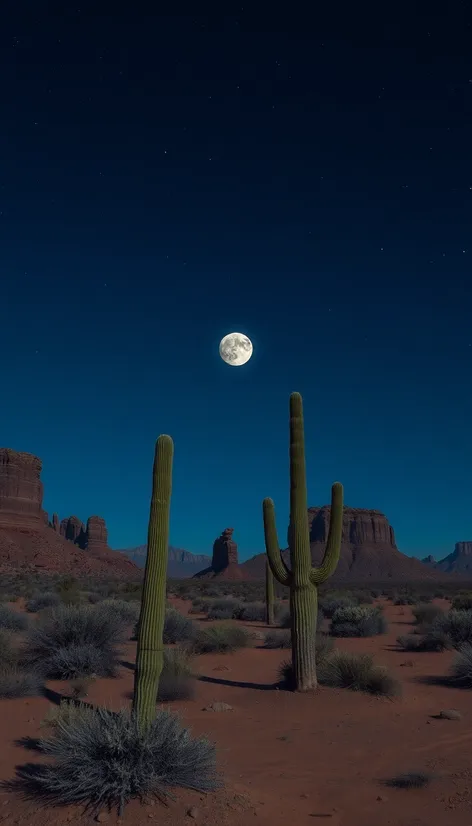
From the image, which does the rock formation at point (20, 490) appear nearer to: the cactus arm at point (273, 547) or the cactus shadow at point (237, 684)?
the cactus shadow at point (237, 684)

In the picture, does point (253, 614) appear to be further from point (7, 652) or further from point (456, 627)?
point (7, 652)

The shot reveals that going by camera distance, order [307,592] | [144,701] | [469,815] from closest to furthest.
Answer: [469,815] < [144,701] < [307,592]

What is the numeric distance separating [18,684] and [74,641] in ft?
8.08

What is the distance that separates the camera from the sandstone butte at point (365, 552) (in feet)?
359

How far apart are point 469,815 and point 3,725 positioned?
20.3ft

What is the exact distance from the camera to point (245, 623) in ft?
73.0

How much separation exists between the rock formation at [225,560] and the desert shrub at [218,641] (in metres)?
89.0

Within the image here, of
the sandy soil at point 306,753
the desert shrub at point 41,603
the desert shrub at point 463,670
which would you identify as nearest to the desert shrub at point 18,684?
the sandy soil at point 306,753

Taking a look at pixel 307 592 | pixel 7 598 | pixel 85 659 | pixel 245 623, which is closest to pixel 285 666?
pixel 307 592

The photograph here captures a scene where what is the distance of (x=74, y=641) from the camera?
38.7 feet

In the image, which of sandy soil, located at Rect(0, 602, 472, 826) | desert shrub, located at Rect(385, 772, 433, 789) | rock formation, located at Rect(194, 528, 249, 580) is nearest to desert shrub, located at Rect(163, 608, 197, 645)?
sandy soil, located at Rect(0, 602, 472, 826)

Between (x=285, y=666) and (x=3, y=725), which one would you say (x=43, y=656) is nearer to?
(x=3, y=725)

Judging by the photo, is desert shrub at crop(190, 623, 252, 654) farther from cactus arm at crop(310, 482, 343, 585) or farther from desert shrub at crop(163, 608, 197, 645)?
cactus arm at crop(310, 482, 343, 585)

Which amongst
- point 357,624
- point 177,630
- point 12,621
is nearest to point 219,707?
point 177,630
